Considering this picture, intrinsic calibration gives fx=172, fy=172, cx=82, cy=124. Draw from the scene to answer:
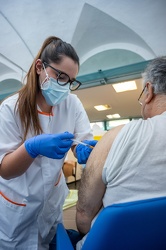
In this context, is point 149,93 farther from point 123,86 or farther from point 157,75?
point 123,86

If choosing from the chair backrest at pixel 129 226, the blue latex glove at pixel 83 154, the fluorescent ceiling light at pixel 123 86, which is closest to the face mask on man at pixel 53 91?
the blue latex glove at pixel 83 154

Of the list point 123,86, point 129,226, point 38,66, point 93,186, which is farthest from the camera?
point 123,86

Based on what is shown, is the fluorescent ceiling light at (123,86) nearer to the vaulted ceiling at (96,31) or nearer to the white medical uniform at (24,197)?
the vaulted ceiling at (96,31)

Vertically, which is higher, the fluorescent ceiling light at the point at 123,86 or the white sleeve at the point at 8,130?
the fluorescent ceiling light at the point at 123,86

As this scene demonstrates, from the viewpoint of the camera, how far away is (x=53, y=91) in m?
1.01

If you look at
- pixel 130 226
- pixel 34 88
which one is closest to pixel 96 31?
pixel 34 88

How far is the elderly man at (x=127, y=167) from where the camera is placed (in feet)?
1.77

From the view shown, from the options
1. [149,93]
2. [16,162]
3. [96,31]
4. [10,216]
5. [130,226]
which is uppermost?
[96,31]

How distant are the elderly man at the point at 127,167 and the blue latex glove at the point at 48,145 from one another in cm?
19

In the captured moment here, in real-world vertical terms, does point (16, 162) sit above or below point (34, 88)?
below

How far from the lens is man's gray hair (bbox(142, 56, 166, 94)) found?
76cm

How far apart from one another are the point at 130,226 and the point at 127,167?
0.17 meters

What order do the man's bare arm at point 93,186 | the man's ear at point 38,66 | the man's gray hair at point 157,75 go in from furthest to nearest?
1. the man's ear at point 38,66
2. the man's gray hair at point 157,75
3. the man's bare arm at point 93,186

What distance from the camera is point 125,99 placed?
539 centimetres
